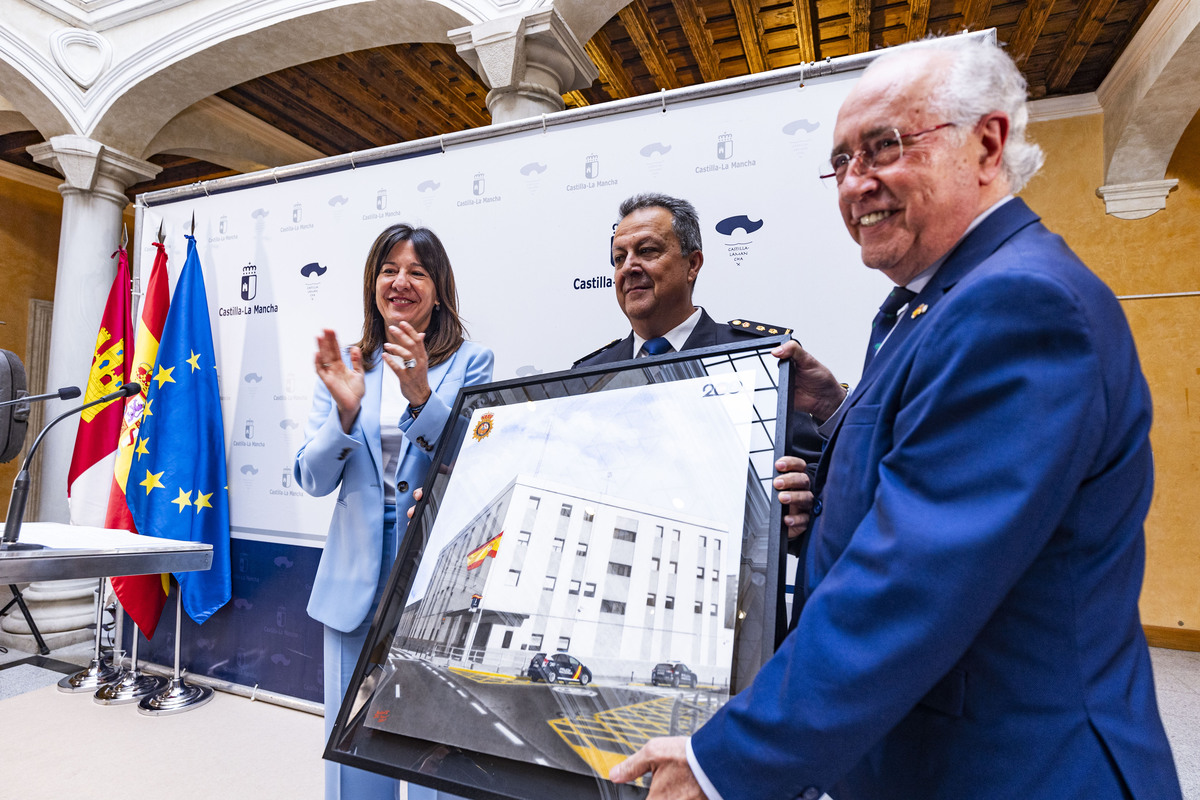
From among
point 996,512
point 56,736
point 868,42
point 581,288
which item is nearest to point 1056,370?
point 996,512

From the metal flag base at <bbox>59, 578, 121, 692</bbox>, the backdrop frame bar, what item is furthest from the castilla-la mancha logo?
the metal flag base at <bbox>59, 578, 121, 692</bbox>

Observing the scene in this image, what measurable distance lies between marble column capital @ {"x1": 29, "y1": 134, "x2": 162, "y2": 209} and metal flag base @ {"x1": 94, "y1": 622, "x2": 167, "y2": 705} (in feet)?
9.02

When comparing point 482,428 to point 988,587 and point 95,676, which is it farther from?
point 95,676

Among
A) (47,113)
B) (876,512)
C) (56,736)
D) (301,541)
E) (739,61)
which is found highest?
(739,61)

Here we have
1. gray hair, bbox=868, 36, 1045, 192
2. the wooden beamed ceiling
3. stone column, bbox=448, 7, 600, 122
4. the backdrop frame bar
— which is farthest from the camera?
the wooden beamed ceiling

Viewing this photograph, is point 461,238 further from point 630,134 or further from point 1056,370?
point 1056,370

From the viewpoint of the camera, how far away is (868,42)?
407cm

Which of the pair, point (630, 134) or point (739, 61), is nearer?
point (630, 134)

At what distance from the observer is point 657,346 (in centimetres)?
154

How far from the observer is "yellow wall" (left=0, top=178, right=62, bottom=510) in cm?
609

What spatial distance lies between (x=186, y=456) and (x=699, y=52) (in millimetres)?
3624

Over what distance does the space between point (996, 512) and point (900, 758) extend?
349 mm

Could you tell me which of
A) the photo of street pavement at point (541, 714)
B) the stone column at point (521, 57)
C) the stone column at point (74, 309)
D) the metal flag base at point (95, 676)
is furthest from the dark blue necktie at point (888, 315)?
the stone column at point (74, 309)

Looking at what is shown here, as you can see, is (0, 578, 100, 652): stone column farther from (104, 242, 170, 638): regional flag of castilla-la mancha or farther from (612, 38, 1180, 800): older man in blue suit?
(612, 38, 1180, 800): older man in blue suit
